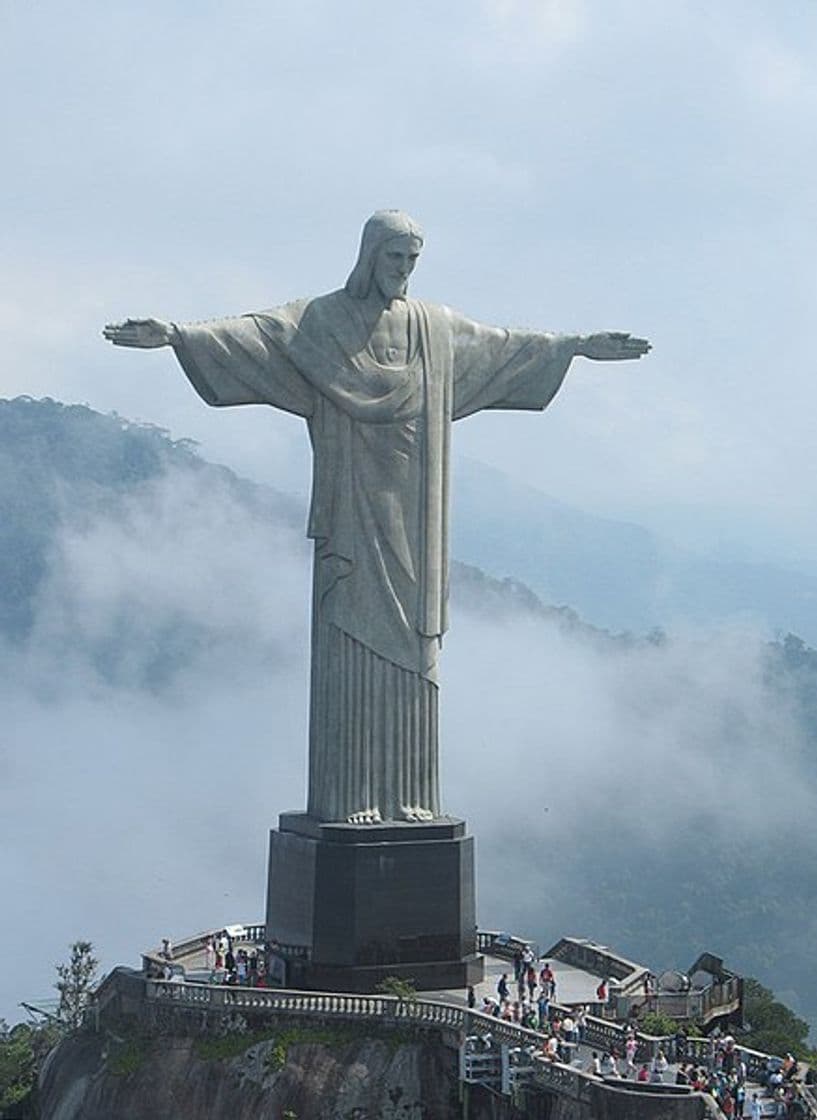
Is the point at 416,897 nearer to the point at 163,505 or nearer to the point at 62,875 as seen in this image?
the point at 62,875

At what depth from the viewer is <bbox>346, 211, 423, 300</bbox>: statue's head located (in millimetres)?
27891

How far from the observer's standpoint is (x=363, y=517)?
2789 centimetres

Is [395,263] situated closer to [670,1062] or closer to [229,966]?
[229,966]

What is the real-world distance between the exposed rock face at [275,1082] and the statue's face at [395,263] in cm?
1157

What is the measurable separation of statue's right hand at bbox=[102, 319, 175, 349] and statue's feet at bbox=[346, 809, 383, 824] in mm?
7790

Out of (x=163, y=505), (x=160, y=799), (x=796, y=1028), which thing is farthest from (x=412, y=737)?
(x=163, y=505)

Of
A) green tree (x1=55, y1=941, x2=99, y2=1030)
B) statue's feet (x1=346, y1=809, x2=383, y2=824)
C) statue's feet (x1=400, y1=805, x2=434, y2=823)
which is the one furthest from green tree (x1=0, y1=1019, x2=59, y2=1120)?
statue's feet (x1=400, y1=805, x2=434, y2=823)

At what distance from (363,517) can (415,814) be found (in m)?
4.71

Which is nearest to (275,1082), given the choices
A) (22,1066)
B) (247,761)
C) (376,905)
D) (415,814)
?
(376,905)

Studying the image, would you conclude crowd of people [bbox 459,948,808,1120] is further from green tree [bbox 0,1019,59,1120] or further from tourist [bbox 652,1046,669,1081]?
green tree [bbox 0,1019,59,1120]

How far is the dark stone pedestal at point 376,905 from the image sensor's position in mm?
26500

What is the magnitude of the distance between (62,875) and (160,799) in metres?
13.9

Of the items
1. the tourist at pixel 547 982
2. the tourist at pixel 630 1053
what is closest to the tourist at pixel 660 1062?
the tourist at pixel 630 1053

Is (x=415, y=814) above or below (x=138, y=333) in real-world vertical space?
below
